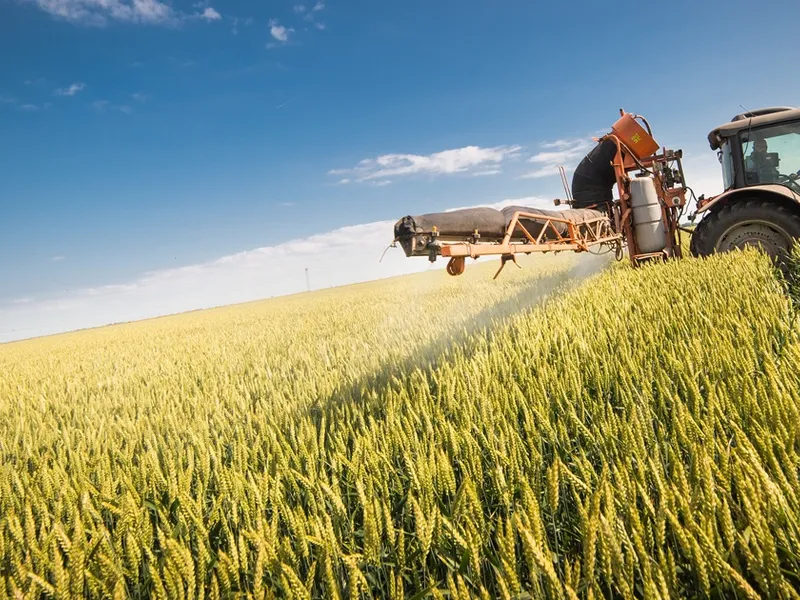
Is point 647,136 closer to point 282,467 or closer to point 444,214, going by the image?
point 444,214

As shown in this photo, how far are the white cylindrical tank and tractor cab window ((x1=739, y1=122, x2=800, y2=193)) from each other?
3.96 feet

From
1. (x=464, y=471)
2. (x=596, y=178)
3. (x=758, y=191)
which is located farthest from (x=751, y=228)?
(x=464, y=471)

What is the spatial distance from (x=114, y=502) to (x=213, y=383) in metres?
2.83

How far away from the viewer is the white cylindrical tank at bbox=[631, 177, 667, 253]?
22.0ft

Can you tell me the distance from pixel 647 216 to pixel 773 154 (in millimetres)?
1835

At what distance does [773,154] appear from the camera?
6.38m

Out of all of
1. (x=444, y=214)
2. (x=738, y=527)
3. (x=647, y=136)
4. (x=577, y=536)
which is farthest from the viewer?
(x=647, y=136)

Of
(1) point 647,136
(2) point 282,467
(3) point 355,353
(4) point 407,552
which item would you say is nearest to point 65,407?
(3) point 355,353

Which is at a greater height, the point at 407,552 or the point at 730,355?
the point at 730,355

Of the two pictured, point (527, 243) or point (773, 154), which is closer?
point (527, 243)

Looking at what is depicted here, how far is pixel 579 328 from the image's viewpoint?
138 inches

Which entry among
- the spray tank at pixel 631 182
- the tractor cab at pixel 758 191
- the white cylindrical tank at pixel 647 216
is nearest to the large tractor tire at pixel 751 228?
the tractor cab at pixel 758 191

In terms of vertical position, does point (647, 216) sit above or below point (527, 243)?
above

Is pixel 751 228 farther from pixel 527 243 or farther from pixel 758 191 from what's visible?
pixel 527 243
